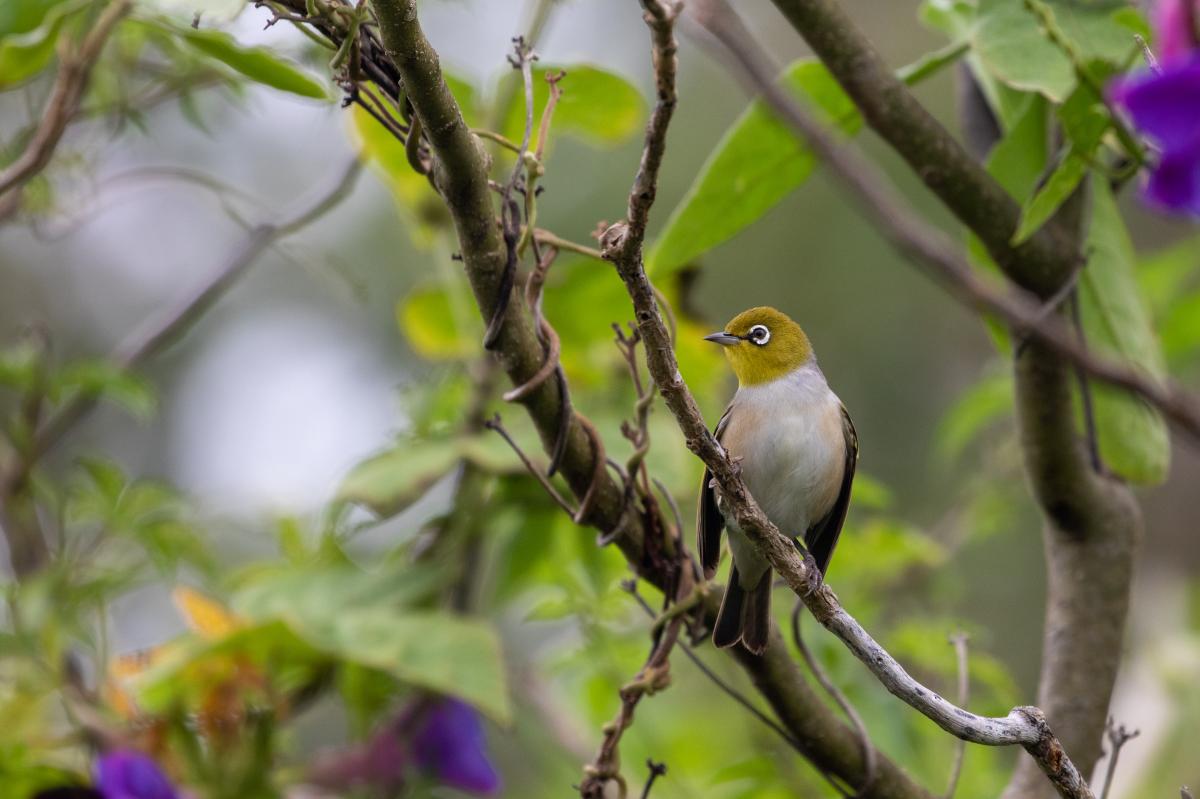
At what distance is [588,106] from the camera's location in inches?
83.2

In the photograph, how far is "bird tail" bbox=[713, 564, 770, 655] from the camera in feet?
5.23

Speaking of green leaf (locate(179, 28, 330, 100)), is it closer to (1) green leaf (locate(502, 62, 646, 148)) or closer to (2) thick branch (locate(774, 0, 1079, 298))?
(1) green leaf (locate(502, 62, 646, 148))

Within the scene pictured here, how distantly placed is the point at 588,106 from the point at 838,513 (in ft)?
2.59

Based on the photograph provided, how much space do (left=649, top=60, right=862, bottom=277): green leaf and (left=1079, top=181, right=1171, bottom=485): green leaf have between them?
48 cm

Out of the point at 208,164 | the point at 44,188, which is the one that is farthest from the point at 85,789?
the point at 208,164

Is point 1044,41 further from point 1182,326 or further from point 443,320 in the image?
point 443,320

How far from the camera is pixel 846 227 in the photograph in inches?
241

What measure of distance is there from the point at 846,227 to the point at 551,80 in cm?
490

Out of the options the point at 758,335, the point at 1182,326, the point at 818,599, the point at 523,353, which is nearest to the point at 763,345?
the point at 758,335

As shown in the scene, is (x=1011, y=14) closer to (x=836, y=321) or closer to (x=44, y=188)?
(x=44, y=188)

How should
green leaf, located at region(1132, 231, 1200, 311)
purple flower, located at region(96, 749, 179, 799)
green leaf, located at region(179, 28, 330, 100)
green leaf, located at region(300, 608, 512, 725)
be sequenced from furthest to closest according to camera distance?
green leaf, located at region(1132, 231, 1200, 311) < purple flower, located at region(96, 749, 179, 799) < green leaf, located at region(300, 608, 512, 725) < green leaf, located at region(179, 28, 330, 100)

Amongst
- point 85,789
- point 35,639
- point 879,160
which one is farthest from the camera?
point 879,160

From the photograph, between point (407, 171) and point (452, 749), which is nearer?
point (452, 749)

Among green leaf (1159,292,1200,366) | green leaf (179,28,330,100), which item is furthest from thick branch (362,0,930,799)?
green leaf (1159,292,1200,366)
